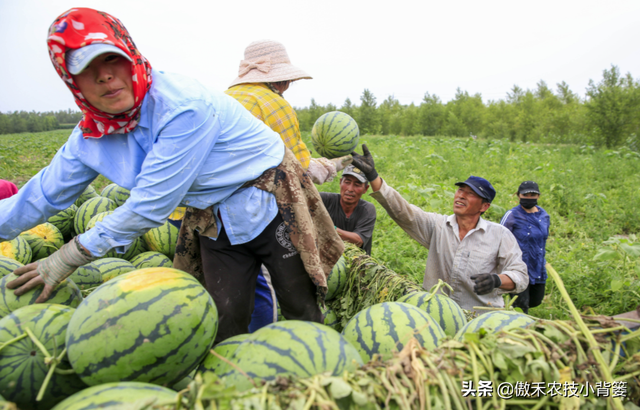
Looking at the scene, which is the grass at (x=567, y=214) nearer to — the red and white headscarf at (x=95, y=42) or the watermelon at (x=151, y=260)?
the red and white headscarf at (x=95, y=42)

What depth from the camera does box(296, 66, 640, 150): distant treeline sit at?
68.7 ft

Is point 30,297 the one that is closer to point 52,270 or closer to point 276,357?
point 52,270

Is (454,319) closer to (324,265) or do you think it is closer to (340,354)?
(324,265)

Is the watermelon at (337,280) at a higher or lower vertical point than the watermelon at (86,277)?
lower

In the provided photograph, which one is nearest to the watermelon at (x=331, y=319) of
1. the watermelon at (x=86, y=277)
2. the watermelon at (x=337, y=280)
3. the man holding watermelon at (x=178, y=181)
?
the watermelon at (x=337, y=280)

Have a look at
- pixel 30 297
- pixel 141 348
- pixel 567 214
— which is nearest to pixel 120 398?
pixel 141 348

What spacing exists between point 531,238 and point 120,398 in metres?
4.36

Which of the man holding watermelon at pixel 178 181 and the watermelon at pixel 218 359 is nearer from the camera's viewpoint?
the watermelon at pixel 218 359

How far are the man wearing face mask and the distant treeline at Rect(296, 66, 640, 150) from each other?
19.8 m

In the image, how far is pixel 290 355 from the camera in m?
1.17

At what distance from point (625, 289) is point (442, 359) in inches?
164

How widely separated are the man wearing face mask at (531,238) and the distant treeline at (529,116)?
779 inches

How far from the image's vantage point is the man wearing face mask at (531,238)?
399 centimetres

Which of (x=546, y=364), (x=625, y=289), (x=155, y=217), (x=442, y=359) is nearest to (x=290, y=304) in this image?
(x=155, y=217)
